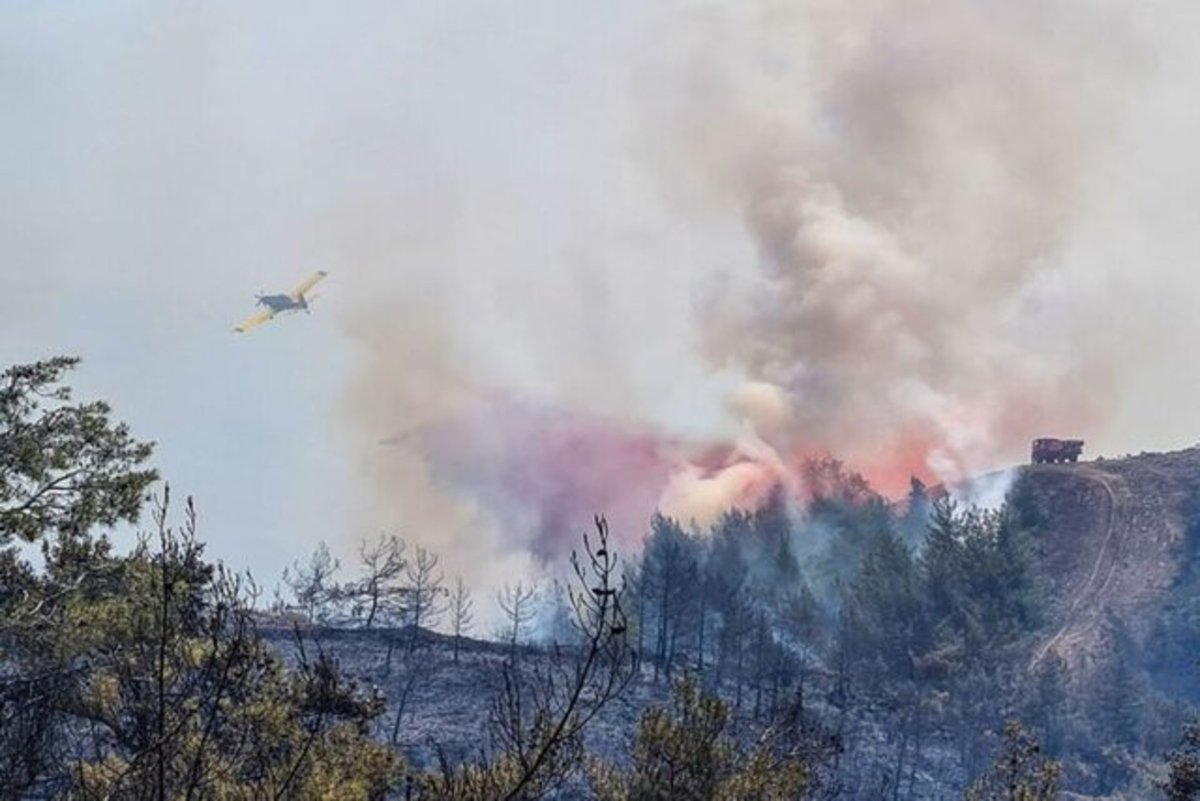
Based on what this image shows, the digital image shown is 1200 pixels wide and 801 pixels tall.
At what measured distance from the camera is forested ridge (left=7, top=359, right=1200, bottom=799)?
1195 cm

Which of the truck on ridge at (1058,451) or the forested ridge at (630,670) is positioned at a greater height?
the truck on ridge at (1058,451)

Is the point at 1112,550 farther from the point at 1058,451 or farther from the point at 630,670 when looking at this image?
the point at 630,670

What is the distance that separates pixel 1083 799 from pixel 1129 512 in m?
63.7

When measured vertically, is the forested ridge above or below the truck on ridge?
below

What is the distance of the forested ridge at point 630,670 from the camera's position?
1195 centimetres

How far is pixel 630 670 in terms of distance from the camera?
772 centimetres

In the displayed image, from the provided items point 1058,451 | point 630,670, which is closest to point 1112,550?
point 1058,451

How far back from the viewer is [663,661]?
247 ft

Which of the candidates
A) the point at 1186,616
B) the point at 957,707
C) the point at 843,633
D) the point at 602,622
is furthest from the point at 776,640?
the point at 602,622

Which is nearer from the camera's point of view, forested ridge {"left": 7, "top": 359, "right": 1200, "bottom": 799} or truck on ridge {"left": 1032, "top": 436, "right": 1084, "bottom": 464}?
forested ridge {"left": 7, "top": 359, "right": 1200, "bottom": 799}

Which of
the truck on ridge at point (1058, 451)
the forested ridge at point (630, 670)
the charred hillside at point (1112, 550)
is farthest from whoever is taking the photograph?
the truck on ridge at point (1058, 451)

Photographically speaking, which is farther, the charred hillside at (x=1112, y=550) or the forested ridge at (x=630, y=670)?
the charred hillside at (x=1112, y=550)

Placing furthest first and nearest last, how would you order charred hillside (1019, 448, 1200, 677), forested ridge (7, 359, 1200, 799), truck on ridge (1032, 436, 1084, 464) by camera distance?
truck on ridge (1032, 436, 1084, 464)
charred hillside (1019, 448, 1200, 677)
forested ridge (7, 359, 1200, 799)

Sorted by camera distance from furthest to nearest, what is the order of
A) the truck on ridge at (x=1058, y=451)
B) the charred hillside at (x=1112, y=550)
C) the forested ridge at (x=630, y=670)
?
Answer: the truck on ridge at (x=1058, y=451) → the charred hillside at (x=1112, y=550) → the forested ridge at (x=630, y=670)
